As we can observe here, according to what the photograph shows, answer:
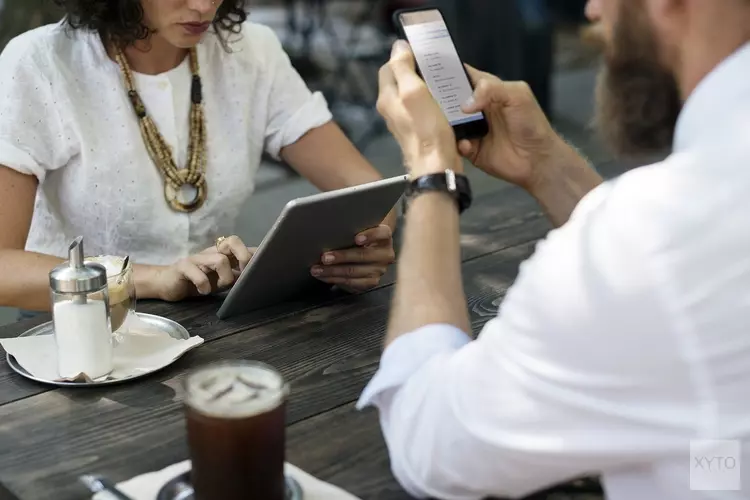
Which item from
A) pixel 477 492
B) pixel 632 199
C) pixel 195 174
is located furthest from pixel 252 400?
pixel 195 174

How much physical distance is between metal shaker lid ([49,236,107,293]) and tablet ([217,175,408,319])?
0.21 meters

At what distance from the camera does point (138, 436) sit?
0.97 m

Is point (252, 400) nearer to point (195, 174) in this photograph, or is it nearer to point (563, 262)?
point (563, 262)

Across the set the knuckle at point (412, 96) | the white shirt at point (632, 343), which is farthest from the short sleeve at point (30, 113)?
the white shirt at point (632, 343)

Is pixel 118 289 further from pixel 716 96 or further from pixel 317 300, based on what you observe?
pixel 716 96

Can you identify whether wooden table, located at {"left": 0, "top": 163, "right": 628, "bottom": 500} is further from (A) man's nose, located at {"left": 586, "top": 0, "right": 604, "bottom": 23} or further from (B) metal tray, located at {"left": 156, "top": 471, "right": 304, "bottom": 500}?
(A) man's nose, located at {"left": 586, "top": 0, "right": 604, "bottom": 23}

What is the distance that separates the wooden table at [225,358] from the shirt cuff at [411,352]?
0.09 metres

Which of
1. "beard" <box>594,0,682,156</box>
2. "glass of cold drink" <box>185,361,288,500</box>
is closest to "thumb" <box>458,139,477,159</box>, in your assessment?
"beard" <box>594,0,682,156</box>

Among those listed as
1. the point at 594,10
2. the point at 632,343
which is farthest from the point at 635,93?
the point at 632,343

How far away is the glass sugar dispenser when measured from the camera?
41.9 inches

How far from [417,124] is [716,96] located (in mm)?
368

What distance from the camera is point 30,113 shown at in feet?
5.00

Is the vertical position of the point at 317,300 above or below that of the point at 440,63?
below

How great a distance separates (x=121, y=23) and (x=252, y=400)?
1019mm
